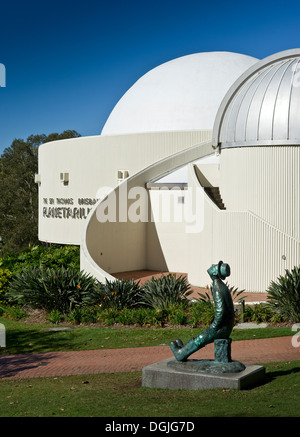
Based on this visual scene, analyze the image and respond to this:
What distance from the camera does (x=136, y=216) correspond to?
20109 mm

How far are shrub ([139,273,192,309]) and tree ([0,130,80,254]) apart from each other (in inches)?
1103

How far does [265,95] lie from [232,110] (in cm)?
121

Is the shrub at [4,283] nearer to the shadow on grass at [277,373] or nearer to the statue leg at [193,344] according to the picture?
the statue leg at [193,344]

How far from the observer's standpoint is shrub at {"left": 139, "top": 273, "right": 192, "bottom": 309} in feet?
43.5

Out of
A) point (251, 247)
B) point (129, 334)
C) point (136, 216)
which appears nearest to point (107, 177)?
point (136, 216)

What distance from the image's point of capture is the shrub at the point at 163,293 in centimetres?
1327

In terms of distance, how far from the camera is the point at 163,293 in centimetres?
1348

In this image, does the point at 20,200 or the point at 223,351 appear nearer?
the point at 223,351

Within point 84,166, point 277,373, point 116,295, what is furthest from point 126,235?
Result: point 277,373

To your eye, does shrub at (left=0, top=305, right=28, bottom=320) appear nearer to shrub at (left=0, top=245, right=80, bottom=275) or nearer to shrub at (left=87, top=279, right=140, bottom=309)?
shrub at (left=87, top=279, right=140, bottom=309)

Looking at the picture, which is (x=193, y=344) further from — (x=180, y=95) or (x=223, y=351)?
(x=180, y=95)

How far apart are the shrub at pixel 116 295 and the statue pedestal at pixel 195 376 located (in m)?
5.51

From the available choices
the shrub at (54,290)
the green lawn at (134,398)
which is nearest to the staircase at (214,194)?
the shrub at (54,290)

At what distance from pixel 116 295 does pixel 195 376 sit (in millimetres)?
6175
